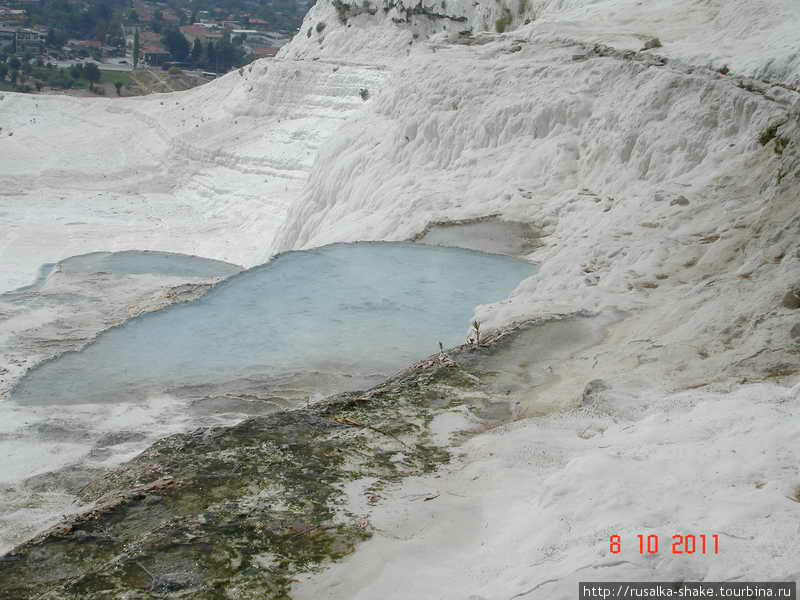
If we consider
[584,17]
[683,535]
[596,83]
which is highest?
[584,17]

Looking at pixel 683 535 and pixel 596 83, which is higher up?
pixel 596 83

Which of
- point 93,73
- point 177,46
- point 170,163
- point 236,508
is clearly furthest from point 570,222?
point 177,46

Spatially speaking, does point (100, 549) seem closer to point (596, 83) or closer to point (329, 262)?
point (329, 262)

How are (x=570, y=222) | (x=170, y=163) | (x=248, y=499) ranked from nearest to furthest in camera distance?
1. (x=248, y=499)
2. (x=570, y=222)
3. (x=170, y=163)

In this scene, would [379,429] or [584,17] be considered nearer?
[379,429]

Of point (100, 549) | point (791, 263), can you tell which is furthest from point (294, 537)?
point (791, 263)

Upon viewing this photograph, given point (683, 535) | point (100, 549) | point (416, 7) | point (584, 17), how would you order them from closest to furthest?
point (683, 535)
point (100, 549)
point (584, 17)
point (416, 7)

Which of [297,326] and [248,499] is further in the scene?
[297,326]
